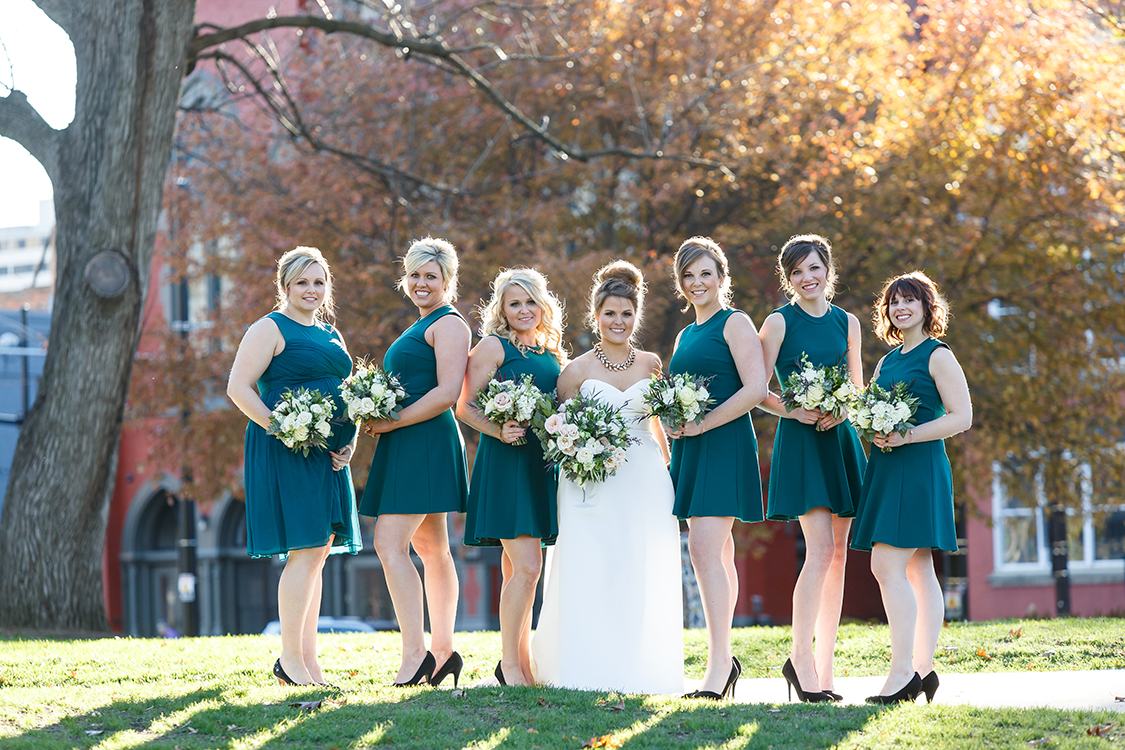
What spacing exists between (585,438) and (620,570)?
80cm

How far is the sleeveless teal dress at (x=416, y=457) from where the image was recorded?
263 inches

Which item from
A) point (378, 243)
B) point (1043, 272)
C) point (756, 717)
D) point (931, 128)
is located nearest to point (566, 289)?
point (378, 243)

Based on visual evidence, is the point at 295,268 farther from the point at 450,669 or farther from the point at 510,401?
the point at 450,669

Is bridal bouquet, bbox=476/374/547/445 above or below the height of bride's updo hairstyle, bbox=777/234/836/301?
below

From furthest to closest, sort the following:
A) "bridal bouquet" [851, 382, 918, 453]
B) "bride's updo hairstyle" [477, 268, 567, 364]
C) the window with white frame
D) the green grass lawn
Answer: the window with white frame → "bride's updo hairstyle" [477, 268, 567, 364] → "bridal bouquet" [851, 382, 918, 453] → the green grass lawn

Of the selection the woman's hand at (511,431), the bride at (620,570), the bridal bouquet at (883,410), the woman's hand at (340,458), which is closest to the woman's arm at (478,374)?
the woman's hand at (511,431)

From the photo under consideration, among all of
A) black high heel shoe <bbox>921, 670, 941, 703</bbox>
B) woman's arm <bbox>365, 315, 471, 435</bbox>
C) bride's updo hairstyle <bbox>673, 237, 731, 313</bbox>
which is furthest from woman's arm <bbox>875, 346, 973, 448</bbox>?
woman's arm <bbox>365, 315, 471, 435</bbox>

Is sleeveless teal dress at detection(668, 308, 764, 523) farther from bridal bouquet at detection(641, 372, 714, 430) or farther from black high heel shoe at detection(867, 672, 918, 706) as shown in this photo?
black high heel shoe at detection(867, 672, 918, 706)

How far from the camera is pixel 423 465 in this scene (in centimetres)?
675

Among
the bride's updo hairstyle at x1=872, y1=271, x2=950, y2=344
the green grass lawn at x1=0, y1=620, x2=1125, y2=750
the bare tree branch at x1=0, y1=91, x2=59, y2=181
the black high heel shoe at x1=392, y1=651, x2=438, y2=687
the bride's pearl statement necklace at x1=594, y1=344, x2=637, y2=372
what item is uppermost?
the bare tree branch at x1=0, y1=91, x2=59, y2=181

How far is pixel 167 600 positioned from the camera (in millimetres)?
29281

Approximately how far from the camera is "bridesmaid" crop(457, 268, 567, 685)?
6.66 meters

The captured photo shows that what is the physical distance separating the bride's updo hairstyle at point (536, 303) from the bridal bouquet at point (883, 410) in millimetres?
1779

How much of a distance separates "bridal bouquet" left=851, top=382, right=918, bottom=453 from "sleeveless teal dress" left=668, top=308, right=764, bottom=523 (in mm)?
579
